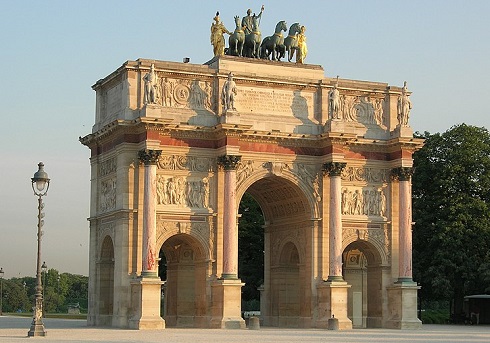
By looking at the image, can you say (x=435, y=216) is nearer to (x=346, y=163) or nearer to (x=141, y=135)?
(x=346, y=163)

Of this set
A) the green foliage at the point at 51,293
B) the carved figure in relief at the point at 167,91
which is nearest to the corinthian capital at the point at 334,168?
the carved figure in relief at the point at 167,91

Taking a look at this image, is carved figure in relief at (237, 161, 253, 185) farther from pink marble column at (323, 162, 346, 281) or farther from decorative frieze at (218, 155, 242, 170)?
pink marble column at (323, 162, 346, 281)

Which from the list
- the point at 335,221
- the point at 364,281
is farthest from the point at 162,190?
the point at 364,281

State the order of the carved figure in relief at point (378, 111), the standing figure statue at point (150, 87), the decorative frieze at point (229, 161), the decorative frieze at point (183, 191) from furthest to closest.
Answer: the carved figure in relief at point (378, 111) → the decorative frieze at point (229, 161) → the decorative frieze at point (183, 191) → the standing figure statue at point (150, 87)

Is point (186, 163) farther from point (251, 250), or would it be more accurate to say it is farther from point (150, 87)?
point (251, 250)

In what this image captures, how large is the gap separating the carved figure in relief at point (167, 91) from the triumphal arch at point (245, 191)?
54mm

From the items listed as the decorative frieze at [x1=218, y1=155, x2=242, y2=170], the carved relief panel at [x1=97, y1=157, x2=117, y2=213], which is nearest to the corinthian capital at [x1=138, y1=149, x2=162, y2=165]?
the carved relief panel at [x1=97, y1=157, x2=117, y2=213]

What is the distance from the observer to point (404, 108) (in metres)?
52.5

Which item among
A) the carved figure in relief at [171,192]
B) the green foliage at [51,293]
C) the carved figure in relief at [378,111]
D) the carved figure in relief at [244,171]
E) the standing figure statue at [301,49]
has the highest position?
the standing figure statue at [301,49]

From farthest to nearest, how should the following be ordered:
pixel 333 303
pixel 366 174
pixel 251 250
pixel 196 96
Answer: pixel 251 250
pixel 366 174
pixel 196 96
pixel 333 303

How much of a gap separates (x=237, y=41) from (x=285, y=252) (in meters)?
11.1

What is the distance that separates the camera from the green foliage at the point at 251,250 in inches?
2633

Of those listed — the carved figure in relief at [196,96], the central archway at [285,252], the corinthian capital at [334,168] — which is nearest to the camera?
the carved figure in relief at [196,96]

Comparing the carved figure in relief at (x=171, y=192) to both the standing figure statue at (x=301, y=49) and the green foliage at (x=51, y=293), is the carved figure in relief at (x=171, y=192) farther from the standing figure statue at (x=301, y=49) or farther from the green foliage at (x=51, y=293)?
the green foliage at (x=51, y=293)
